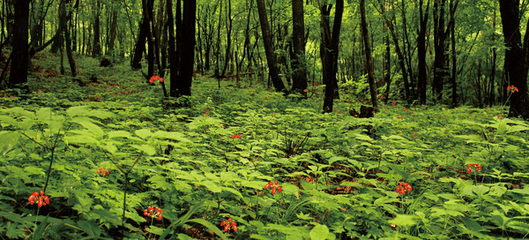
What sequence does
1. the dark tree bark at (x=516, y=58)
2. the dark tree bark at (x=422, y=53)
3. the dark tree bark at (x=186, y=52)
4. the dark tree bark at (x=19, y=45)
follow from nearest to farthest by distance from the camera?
1. the dark tree bark at (x=516, y=58)
2. the dark tree bark at (x=186, y=52)
3. the dark tree bark at (x=19, y=45)
4. the dark tree bark at (x=422, y=53)

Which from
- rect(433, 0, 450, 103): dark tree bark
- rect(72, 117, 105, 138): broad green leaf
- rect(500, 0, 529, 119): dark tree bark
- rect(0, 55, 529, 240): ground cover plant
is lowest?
rect(0, 55, 529, 240): ground cover plant

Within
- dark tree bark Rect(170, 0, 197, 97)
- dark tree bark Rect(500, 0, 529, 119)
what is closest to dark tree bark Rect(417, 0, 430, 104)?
dark tree bark Rect(500, 0, 529, 119)

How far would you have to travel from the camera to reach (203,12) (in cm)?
1977

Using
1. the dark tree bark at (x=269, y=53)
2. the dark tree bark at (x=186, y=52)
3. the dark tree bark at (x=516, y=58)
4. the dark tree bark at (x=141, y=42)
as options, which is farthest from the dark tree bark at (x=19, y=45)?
the dark tree bark at (x=516, y=58)

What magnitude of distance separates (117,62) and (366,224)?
19.6 metres

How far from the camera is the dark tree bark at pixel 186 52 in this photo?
6.15 m

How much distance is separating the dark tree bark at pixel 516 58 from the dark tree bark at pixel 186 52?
23.0 ft

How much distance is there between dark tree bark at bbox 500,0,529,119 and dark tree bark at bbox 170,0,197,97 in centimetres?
701

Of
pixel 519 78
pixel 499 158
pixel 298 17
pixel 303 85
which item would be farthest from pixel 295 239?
pixel 298 17

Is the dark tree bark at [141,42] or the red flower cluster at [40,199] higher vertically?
the dark tree bark at [141,42]

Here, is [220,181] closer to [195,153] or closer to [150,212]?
[150,212]

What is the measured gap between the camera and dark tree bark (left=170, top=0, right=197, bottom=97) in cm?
615

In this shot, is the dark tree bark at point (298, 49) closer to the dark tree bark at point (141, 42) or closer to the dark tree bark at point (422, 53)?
the dark tree bark at point (422, 53)

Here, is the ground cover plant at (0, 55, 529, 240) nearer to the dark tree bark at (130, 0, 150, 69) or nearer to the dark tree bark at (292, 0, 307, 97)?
the dark tree bark at (292, 0, 307, 97)
